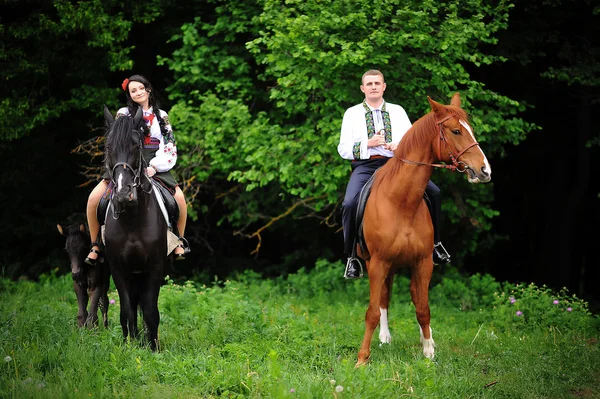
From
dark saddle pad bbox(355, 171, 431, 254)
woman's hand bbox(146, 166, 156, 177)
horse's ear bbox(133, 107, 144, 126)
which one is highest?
horse's ear bbox(133, 107, 144, 126)

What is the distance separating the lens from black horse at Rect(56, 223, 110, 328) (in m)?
8.58

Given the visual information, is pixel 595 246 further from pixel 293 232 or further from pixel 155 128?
pixel 155 128

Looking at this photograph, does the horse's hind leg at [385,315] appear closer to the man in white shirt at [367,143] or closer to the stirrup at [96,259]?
the man in white shirt at [367,143]

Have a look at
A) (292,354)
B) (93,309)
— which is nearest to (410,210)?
(292,354)

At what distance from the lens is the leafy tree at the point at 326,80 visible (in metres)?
10.3

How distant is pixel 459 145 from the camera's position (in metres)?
6.73

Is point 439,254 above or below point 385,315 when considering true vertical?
above

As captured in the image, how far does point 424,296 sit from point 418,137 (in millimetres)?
1652

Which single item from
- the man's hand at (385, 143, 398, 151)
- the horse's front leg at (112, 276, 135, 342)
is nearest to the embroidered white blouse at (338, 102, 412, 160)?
the man's hand at (385, 143, 398, 151)

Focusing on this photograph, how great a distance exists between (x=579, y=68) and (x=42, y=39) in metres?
9.59

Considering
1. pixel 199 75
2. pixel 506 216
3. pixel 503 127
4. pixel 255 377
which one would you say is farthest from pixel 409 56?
pixel 506 216

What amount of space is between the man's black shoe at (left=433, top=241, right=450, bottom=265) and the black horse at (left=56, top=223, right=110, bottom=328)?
3977mm

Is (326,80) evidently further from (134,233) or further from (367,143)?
(134,233)

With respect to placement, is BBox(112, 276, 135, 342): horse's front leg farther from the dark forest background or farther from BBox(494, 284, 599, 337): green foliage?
the dark forest background
